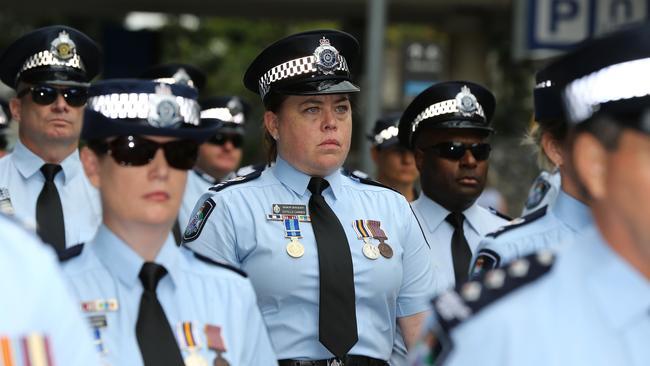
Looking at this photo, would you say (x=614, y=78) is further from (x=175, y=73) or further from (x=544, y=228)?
(x=175, y=73)

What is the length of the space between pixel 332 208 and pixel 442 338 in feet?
9.11

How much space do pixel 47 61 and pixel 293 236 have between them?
209 centimetres

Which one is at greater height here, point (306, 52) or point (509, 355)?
point (306, 52)

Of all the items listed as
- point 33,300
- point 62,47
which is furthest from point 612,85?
Answer: point 62,47

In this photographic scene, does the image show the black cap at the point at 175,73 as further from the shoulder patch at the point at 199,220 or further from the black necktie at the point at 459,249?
the shoulder patch at the point at 199,220

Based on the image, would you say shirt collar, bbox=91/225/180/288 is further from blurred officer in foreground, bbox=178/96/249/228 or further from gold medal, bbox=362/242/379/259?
blurred officer in foreground, bbox=178/96/249/228

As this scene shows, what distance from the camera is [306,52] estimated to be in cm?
544

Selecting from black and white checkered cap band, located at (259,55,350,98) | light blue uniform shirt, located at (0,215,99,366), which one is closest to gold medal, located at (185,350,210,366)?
light blue uniform shirt, located at (0,215,99,366)

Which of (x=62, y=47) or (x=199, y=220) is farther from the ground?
(x=62, y=47)

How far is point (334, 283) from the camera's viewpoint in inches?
204

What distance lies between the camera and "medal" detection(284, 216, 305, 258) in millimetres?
5215

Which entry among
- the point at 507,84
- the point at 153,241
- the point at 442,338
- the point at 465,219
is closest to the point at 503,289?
the point at 442,338

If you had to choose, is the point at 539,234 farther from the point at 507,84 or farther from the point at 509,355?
the point at 507,84

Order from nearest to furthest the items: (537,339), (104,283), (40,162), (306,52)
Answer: (537,339)
(104,283)
(306,52)
(40,162)
